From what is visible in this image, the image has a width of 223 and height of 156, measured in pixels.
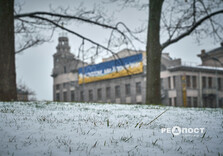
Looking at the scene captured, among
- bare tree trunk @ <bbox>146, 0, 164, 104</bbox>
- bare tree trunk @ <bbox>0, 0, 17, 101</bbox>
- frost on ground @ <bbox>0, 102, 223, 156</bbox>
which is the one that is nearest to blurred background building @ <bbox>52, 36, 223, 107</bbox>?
bare tree trunk @ <bbox>146, 0, 164, 104</bbox>

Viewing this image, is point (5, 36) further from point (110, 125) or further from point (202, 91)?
point (202, 91)

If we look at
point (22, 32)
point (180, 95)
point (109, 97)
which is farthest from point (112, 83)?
point (22, 32)

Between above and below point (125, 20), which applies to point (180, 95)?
below

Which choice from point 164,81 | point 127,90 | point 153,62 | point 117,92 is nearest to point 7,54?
point 153,62

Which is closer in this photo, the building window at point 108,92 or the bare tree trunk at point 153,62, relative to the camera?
the bare tree trunk at point 153,62

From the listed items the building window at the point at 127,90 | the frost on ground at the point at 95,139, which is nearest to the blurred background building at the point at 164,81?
the building window at the point at 127,90

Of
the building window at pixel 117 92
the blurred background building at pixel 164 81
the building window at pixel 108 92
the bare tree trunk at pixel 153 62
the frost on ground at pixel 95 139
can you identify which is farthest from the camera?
the building window at pixel 108 92

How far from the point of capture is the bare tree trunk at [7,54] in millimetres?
8414

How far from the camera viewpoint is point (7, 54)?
338 inches

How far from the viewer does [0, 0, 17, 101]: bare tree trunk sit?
8.41m

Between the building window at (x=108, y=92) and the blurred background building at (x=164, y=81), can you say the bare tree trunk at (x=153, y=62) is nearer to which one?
the blurred background building at (x=164, y=81)

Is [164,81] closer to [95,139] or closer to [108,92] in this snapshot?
[108,92]

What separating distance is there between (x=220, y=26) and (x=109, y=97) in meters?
36.2

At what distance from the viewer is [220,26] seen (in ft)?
42.5
